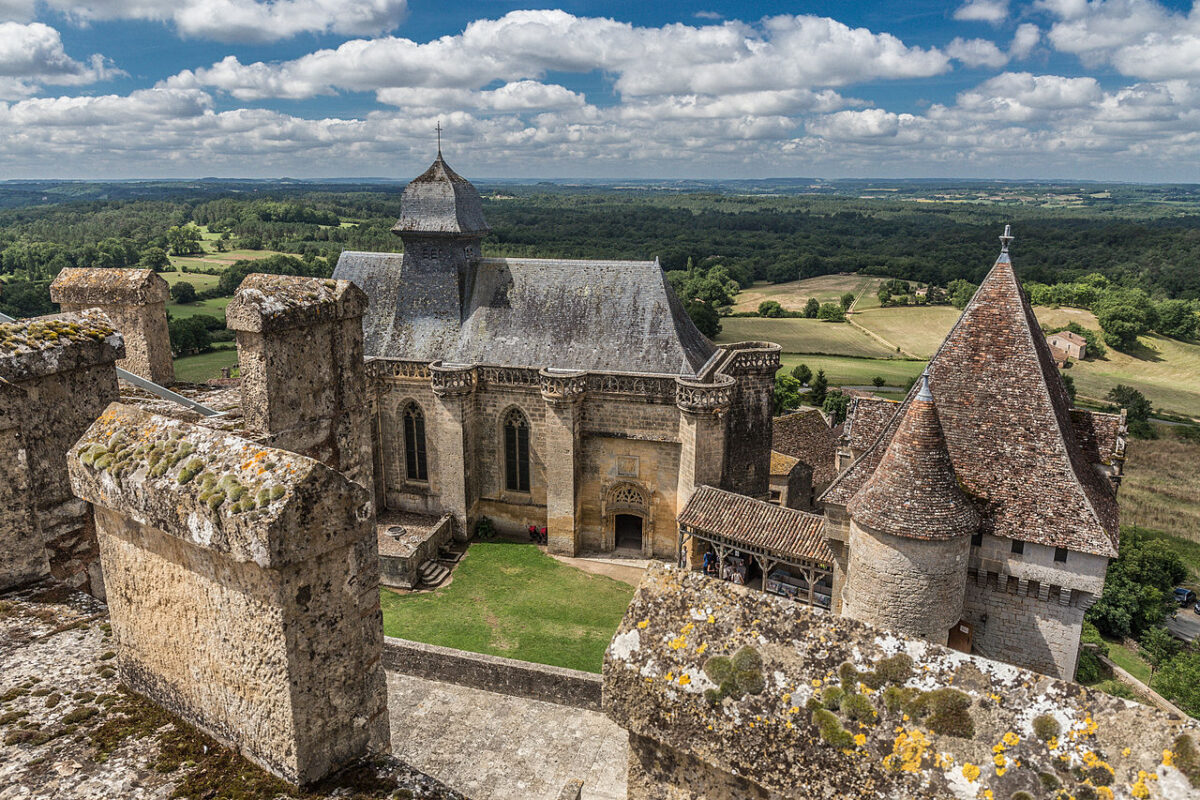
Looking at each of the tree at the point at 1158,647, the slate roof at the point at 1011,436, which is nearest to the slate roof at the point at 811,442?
the tree at the point at 1158,647

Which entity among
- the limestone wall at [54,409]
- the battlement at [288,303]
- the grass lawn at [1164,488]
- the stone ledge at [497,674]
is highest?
the battlement at [288,303]

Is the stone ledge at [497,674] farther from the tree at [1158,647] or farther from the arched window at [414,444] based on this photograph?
the tree at [1158,647]

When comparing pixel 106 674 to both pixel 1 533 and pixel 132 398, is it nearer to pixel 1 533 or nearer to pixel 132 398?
pixel 1 533

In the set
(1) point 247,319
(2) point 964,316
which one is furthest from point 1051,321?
(1) point 247,319

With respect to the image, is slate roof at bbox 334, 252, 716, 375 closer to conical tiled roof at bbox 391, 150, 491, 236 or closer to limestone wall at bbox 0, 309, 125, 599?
conical tiled roof at bbox 391, 150, 491, 236

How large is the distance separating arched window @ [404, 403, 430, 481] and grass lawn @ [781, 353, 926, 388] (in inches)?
1611

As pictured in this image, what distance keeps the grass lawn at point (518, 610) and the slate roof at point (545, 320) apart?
6.34 metres

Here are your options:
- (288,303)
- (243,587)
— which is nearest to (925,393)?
(288,303)

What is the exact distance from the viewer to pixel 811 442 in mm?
30828

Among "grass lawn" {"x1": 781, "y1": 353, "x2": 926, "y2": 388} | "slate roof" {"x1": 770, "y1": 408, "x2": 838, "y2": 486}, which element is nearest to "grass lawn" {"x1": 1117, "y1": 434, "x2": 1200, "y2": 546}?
"grass lawn" {"x1": 781, "y1": 353, "x2": 926, "y2": 388}

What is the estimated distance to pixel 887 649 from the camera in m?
3.56

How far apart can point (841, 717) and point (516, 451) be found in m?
21.3

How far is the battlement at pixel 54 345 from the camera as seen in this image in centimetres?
526

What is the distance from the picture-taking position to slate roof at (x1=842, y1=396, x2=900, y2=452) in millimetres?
16422
